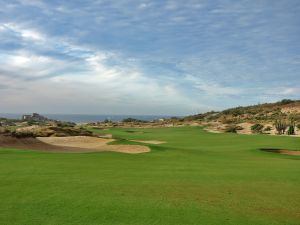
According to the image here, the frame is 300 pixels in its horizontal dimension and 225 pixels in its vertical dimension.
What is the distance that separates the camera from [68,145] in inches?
1282

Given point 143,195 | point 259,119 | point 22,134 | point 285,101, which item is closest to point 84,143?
point 22,134

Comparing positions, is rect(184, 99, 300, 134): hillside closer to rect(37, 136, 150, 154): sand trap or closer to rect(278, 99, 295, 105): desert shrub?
rect(278, 99, 295, 105): desert shrub

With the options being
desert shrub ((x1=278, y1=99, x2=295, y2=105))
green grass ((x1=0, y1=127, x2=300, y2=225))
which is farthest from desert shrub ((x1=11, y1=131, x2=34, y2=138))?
desert shrub ((x1=278, y1=99, x2=295, y2=105))

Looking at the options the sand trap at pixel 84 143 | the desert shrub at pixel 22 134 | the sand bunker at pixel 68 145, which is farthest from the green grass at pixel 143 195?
the desert shrub at pixel 22 134

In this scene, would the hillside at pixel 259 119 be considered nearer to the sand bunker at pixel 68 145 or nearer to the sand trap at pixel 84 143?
the sand trap at pixel 84 143

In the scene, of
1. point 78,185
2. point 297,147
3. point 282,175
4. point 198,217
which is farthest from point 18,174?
point 297,147

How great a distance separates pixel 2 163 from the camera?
52.3ft

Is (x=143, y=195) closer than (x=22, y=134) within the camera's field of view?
Yes

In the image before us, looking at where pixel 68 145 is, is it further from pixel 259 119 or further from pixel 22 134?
pixel 259 119

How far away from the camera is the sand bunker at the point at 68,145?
93.0ft

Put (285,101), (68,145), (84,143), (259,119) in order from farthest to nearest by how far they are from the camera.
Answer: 1. (285,101)
2. (259,119)
3. (84,143)
4. (68,145)

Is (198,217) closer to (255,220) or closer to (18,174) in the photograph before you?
(255,220)

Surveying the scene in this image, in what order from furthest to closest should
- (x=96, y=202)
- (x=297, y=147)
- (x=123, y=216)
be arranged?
(x=297, y=147), (x=96, y=202), (x=123, y=216)

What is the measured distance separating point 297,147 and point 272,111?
6988 centimetres
